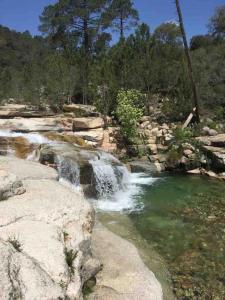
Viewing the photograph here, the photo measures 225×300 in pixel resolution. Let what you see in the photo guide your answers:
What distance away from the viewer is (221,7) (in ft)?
150

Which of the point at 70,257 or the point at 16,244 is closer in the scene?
the point at 16,244

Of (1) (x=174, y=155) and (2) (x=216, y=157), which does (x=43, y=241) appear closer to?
(2) (x=216, y=157)

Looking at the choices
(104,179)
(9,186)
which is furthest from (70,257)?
(104,179)

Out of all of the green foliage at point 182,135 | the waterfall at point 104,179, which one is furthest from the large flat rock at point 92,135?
the waterfall at point 104,179

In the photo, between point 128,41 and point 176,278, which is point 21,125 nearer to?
point 128,41

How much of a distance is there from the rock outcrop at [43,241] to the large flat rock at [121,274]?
0.37 m

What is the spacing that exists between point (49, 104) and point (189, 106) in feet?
31.3

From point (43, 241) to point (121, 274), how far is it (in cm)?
215

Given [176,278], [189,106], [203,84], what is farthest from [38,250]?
[203,84]

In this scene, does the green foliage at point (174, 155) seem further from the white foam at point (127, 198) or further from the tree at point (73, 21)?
the tree at point (73, 21)

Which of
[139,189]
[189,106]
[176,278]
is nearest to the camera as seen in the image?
[176,278]

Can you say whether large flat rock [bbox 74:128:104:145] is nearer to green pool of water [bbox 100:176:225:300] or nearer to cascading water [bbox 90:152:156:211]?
cascading water [bbox 90:152:156:211]

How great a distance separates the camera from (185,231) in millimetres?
11648

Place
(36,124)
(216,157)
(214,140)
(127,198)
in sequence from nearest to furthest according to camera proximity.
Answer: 1. (127,198)
2. (216,157)
3. (214,140)
4. (36,124)
